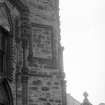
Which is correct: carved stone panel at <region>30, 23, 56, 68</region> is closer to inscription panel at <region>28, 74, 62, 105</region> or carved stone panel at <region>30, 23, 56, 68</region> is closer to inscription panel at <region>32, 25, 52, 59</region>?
inscription panel at <region>32, 25, 52, 59</region>

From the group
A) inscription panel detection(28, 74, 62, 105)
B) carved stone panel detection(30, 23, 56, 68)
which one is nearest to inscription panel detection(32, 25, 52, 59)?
carved stone panel detection(30, 23, 56, 68)

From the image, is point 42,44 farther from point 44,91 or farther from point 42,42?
point 44,91

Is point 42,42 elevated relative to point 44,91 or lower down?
elevated

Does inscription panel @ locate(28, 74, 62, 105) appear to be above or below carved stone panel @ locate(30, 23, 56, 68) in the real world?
below

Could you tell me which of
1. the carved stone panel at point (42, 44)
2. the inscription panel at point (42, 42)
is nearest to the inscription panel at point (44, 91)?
the carved stone panel at point (42, 44)

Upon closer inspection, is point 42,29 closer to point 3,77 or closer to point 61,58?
point 61,58

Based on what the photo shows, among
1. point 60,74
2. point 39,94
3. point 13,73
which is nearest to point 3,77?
point 13,73

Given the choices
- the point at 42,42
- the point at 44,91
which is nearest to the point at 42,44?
the point at 42,42

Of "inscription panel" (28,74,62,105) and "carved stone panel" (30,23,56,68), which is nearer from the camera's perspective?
"inscription panel" (28,74,62,105)

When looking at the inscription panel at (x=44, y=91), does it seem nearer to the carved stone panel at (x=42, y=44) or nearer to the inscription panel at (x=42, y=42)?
the carved stone panel at (x=42, y=44)

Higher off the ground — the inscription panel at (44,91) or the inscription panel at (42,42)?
the inscription panel at (42,42)

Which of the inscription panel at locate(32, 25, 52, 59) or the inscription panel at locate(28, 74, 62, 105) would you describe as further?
the inscription panel at locate(32, 25, 52, 59)

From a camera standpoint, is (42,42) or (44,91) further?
(42,42)

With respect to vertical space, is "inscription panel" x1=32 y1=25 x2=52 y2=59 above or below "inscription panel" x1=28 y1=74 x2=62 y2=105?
above
